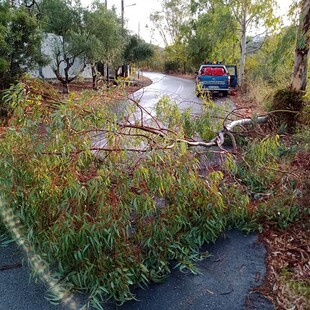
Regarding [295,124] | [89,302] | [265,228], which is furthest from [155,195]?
[295,124]

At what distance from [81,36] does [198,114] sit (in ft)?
37.2

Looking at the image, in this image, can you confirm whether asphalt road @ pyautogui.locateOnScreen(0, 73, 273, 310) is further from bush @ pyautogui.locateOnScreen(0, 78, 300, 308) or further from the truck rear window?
the truck rear window

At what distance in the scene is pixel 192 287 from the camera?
2691 millimetres

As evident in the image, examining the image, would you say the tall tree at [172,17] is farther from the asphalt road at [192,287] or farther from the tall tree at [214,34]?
the asphalt road at [192,287]

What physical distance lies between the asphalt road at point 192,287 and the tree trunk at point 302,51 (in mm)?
6112

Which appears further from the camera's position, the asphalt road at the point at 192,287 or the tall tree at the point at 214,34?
the tall tree at the point at 214,34

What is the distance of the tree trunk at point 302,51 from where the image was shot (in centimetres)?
729

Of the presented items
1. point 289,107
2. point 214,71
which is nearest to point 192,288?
point 289,107

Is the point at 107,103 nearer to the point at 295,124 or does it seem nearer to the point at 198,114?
the point at 198,114

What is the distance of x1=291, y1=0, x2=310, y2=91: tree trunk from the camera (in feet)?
23.9

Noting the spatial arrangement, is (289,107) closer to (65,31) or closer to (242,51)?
(65,31)

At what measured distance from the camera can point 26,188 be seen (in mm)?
2785

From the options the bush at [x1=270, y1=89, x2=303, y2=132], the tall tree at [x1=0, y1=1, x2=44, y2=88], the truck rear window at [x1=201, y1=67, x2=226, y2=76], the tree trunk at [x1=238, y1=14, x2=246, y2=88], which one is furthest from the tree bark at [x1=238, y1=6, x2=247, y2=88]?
the tall tree at [x1=0, y1=1, x2=44, y2=88]

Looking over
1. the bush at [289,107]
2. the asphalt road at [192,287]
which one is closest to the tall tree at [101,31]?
the bush at [289,107]
